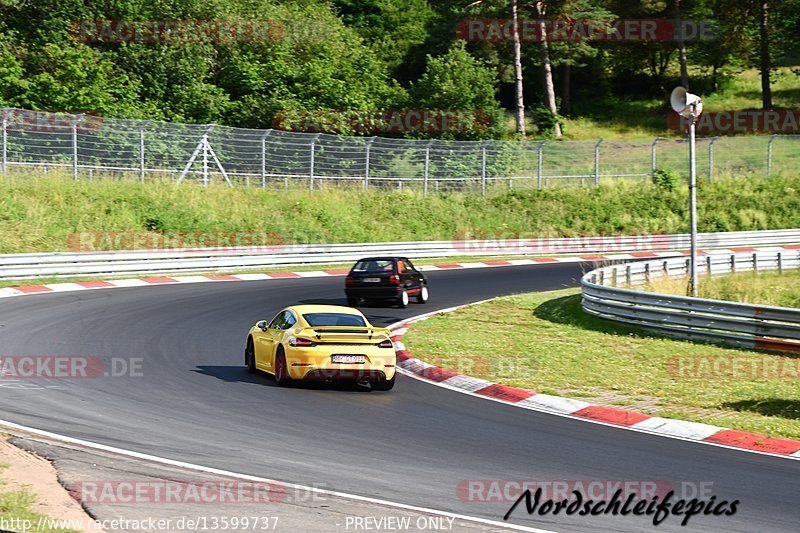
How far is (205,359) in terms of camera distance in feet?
55.0

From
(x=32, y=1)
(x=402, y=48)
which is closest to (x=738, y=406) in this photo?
(x=32, y=1)

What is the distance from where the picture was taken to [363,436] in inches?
443

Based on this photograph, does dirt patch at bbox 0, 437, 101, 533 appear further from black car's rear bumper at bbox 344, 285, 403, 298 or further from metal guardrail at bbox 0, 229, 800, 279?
metal guardrail at bbox 0, 229, 800, 279

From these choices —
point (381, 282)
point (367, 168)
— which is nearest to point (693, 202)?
point (381, 282)

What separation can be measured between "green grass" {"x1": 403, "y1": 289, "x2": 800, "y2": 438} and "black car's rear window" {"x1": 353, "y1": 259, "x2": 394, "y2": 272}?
8.73 ft

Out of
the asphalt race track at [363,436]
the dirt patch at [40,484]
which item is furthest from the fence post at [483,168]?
the dirt patch at [40,484]

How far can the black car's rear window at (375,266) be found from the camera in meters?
25.2

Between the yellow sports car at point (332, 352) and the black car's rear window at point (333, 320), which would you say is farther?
the black car's rear window at point (333, 320)

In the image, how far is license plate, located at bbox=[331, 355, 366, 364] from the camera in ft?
46.3

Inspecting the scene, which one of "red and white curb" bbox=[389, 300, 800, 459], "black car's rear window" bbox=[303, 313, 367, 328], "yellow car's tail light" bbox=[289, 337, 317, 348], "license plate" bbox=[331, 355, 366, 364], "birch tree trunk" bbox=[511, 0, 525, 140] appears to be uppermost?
"birch tree trunk" bbox=[511, 0, 525, 140]

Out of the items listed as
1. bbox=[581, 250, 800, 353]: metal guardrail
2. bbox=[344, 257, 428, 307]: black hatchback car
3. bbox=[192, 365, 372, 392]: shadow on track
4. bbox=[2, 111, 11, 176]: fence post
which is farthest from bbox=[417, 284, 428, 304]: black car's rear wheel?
bbox=[2, 111, 11, 176]: fence post

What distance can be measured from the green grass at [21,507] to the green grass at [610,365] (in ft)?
25.4

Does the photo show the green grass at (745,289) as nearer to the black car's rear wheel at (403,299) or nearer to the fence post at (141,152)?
the black car's rear wheel at (403,299)

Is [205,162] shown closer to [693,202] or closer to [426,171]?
[426,171]
